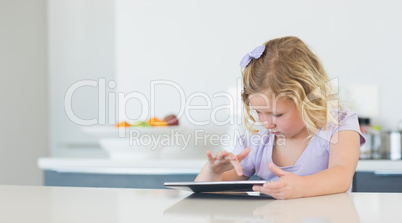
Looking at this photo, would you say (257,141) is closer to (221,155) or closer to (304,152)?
(304,152)

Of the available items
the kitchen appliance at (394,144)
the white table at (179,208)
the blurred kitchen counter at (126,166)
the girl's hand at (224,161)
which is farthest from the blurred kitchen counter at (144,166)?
the white table at (179,208)

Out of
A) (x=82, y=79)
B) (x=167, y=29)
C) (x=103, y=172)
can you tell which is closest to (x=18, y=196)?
(x=103, y=172)

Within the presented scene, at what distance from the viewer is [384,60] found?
289cm

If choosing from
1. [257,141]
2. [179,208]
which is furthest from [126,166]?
[179,208]

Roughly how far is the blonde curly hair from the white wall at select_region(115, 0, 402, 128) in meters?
1.41

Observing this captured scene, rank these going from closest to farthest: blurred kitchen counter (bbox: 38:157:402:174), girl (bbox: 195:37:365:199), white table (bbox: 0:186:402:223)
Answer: white table (bbox: 0:186:402:223)
girl (bbox: 195:37:365:199)
blurred kitchen counter (bbox: 38:157:402:174)

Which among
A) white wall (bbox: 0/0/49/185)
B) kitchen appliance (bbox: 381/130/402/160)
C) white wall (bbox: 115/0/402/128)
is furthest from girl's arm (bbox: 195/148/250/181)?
white wall (bbox: 0/0/49/185)

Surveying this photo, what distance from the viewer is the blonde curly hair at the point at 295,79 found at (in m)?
1.48

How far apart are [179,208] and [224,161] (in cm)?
38

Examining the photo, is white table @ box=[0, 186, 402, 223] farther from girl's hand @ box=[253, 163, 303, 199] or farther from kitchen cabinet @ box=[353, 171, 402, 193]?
kitchen cabinet @ box=[353, 171, 402, 193]

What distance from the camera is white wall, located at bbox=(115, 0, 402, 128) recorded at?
9.48ft

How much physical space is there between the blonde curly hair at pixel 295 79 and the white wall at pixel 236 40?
1.41 meters

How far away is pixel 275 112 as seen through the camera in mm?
1468

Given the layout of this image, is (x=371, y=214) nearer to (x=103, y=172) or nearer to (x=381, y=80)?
(x=103, y=172)
